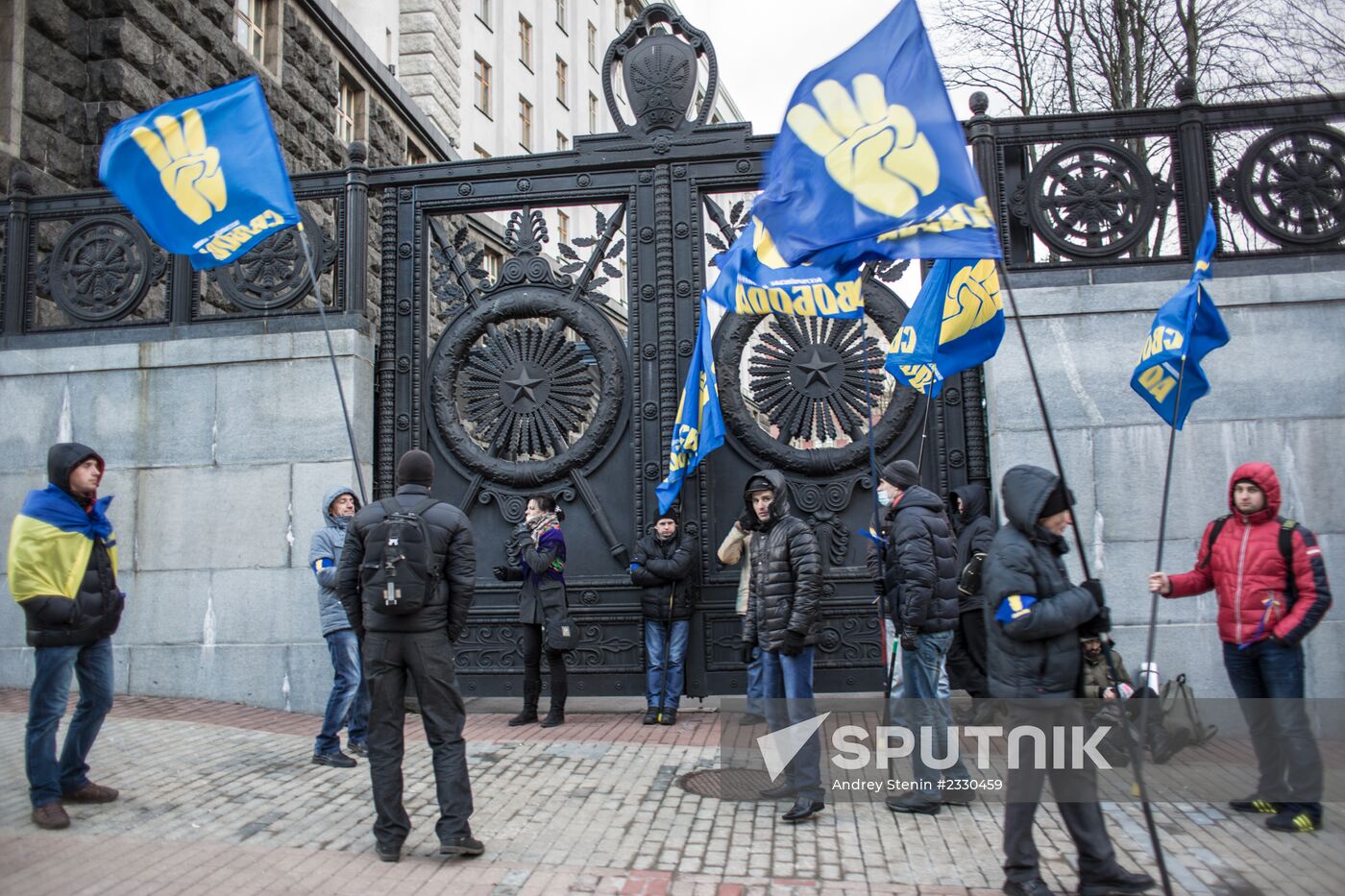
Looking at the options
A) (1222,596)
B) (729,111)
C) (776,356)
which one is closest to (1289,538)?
(1222,596)

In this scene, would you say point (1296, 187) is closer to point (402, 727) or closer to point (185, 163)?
point (402, 727)

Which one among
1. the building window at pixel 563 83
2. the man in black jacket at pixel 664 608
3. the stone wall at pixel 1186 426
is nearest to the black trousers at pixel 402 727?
the man in black jacket at pixel 664 608

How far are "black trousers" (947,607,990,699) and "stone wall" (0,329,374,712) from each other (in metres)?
5.26

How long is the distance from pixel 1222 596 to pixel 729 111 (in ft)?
187

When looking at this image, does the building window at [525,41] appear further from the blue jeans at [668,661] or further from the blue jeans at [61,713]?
the blue jeans at [61,713]

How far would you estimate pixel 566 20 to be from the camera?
4078 centimetres

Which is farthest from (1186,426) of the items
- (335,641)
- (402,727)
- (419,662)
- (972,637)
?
(335,641)

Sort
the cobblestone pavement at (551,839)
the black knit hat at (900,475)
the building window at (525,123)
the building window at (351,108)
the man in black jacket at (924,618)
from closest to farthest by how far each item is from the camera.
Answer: the cobblestone pavement at (551,839) → the man in black jacket at (924,618) → the black knit hat at (900,475) → the building window at (351,108) → the building window at (525,123)

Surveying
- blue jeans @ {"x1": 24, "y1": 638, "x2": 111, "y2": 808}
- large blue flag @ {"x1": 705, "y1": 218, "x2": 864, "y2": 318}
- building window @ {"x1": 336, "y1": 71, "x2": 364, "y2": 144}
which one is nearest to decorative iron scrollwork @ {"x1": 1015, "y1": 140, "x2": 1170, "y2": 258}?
large blue flag @ {"x1": 705, "y1": 218, "x2": 864, "y2": 318}

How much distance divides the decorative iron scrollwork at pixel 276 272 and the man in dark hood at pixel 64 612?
3.86 meters

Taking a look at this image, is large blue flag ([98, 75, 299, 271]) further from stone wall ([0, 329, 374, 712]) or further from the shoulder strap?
the shoulder strap

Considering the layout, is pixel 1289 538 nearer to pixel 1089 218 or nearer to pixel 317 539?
pixel 1089 218

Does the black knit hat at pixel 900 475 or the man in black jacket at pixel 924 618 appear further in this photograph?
the black knit hat at pixel 900 475

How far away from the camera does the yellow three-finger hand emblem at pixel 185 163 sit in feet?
24.2
